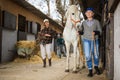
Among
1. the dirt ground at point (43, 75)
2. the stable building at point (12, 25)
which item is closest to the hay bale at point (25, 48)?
the stable building at point (12, 25)

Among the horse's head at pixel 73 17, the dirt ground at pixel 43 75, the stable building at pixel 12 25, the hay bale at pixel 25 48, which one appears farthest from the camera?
the hay bale at pixel 25 48

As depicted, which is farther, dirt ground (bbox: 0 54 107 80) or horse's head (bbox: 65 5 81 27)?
horse's head (bbox: 65 5 81 27)

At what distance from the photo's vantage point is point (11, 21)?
503 inches

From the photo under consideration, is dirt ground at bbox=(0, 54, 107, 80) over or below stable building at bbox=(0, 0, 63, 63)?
below

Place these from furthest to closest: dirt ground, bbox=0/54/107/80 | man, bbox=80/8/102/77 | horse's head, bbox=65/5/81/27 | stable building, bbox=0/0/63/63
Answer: stable building, bbox=0/0/63/63, horse's head, bbox=65/5/81/27, man, bbox=80/8/102/77, dirt ground, bbox=0/54/107/80

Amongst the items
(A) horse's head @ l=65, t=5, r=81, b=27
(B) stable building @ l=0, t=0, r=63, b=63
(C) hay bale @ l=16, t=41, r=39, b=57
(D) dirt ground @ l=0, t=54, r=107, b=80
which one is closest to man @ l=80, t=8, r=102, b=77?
(D) dirt ground @ l=0, t=54, r=107, b=80

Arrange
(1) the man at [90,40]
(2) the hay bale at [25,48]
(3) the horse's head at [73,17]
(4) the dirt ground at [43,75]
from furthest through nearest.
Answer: (2) the hay bale at [25,48]
(3) the horse's head at [73,17]
(1) the man at [90,40]
(4) the dirt ground at [43,75]

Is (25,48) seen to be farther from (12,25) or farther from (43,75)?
(43,75)

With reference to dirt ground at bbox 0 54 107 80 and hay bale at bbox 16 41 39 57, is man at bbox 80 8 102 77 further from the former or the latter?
hay bale at bbox 16 41 39 57

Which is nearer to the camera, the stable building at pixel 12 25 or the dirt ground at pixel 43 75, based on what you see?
the dirt ground at pixel 43 75

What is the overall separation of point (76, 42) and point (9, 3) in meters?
5.34

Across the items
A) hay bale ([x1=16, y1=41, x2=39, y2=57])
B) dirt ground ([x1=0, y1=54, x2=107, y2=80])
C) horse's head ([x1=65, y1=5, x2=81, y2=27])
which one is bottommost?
dirt ground ([x1=0, y1=54, x2=107, y2=80])

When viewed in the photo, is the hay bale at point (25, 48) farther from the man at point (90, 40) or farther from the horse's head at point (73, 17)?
the man at point (90, 40)

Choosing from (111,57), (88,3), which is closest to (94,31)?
(111,57)
